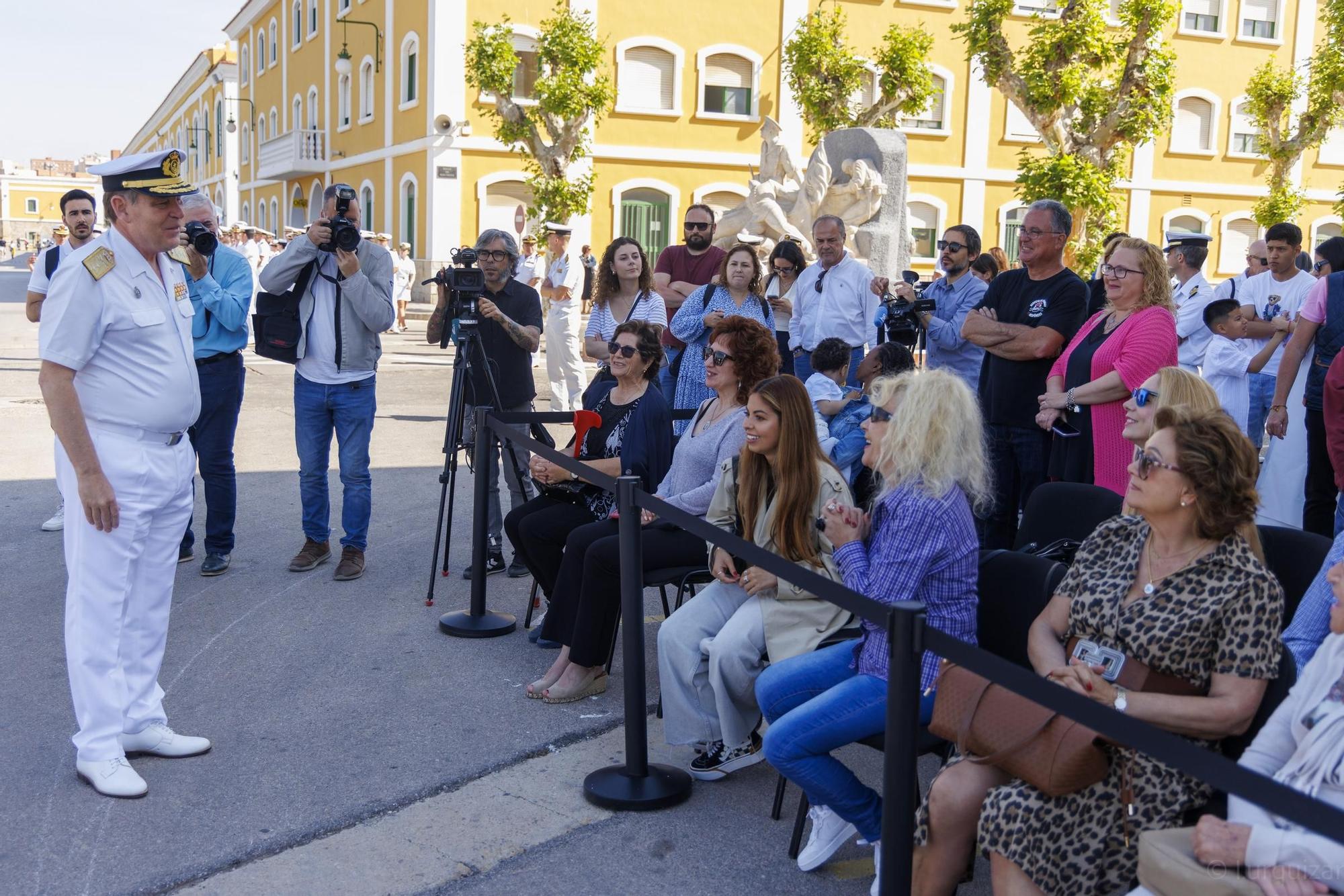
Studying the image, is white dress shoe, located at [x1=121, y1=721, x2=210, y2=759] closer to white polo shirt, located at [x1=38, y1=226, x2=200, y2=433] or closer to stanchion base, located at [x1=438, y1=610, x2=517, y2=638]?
white polo shirt, located at [x1=38, y1=226, x2=200, y2=433]

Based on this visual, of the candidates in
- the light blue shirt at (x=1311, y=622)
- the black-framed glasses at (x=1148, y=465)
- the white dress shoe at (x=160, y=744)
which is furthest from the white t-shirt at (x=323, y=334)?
the light blue shirt at (x=1311, y=622)

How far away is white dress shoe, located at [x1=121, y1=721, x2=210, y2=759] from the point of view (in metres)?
3.99

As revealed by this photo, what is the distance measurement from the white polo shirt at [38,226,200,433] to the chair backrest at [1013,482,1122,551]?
2.83m

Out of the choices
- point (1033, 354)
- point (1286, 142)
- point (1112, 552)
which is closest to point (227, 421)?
A: point (1033, 354)

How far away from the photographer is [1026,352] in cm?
555

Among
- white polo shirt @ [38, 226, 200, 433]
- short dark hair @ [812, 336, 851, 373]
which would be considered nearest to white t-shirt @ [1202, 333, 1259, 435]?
short dark hair @ [812, 336, 851, 373]

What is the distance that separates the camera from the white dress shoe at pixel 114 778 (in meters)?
3.70

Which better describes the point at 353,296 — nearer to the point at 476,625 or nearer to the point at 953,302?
the point at 476,625

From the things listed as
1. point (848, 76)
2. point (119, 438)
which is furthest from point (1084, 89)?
point (119, 438)

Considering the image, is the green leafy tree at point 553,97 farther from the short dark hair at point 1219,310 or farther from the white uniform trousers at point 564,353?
the short dark hair at point 1219,310

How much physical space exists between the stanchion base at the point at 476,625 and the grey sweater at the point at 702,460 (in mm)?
1063

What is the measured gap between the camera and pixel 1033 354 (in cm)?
553

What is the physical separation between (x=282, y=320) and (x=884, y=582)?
3.84 meters

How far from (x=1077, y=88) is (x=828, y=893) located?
2007 centimetres
